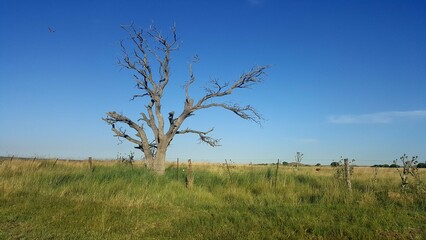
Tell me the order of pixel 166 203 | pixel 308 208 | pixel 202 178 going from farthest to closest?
1. pixel 202 178
2. pixel 166 203
3. pixel 308 208

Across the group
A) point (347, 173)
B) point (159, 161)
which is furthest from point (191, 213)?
point (159, 161)

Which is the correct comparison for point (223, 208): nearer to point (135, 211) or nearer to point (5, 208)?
point (135, 211)

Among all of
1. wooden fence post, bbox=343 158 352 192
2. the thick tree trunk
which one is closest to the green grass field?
wooden fence post, bbox=343 158 352 192

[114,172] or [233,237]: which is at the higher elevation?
[114,172]

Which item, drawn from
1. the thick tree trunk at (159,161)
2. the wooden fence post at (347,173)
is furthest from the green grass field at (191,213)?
the thick tree trunk at (159,161)

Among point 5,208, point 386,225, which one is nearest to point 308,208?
point 386,225

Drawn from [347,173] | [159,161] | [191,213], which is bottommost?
[191,213]

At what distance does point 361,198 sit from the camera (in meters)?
12.7

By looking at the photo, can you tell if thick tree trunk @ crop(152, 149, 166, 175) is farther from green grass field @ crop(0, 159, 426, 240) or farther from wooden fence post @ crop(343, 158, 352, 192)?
wooden fence post @ crop(343, 158, 352, 192)

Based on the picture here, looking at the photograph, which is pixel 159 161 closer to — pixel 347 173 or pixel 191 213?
pixel 347 173

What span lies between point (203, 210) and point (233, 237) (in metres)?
3.35

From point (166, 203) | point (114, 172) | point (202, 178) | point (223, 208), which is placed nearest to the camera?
point (223, 208)

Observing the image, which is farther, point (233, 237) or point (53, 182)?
point (53, 182)

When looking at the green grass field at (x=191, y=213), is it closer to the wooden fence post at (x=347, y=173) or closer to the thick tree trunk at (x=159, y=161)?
the wooden fence post at (x=347, y=173)
